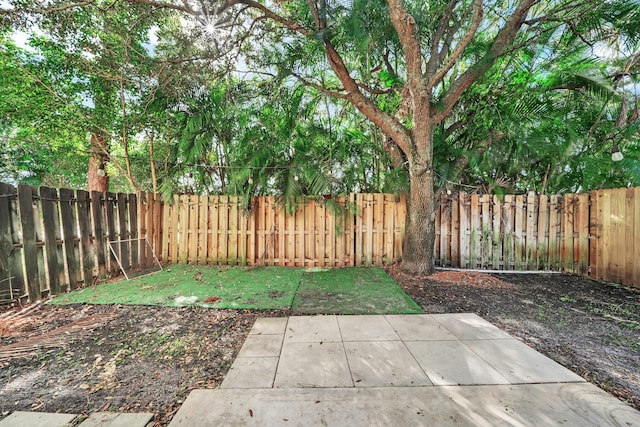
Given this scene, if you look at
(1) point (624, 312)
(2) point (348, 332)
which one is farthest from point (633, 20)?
(2) point (348, 332)

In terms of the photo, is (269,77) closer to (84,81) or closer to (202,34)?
(202,34)

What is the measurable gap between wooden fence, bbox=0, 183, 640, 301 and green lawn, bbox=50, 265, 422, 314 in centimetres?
52

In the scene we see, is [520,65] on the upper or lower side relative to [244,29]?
lower

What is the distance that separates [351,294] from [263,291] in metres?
1.27

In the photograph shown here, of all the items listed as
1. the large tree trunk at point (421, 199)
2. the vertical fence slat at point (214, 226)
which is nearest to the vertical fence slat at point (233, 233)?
the vertical fence slat at point (214, 226)

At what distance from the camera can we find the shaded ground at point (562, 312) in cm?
194

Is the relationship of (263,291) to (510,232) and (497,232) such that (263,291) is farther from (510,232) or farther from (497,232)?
(510,232)

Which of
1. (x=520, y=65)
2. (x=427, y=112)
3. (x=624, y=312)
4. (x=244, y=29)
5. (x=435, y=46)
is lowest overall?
(x=624, y=312)

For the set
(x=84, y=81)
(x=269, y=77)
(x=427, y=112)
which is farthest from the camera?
(x=269, y=77)

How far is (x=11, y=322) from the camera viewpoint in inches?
103

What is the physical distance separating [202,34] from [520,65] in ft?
19.3

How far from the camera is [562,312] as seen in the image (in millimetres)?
2967

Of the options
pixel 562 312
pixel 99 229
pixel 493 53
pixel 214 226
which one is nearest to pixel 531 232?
pixel 562 312

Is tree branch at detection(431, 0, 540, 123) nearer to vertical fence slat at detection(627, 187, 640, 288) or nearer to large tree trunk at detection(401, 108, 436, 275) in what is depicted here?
large tree trunk at detection(401, 108, 436, 275)
